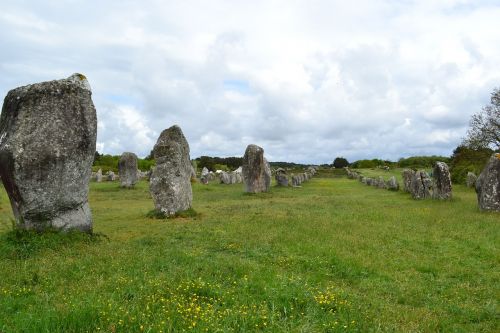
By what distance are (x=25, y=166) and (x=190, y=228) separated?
6.13m

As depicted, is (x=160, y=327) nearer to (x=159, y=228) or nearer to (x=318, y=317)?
(x=318, y=317)

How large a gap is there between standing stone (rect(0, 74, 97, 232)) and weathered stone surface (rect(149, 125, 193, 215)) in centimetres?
633

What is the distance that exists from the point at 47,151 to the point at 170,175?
7.80 metres

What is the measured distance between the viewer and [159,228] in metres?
17.5

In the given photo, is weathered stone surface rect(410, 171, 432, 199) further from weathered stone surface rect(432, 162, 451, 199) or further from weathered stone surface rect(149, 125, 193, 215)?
weathered stone surface rect(149, 125, 193, 215)

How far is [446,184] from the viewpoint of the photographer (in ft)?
95.3

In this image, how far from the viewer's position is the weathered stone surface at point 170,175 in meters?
20.9

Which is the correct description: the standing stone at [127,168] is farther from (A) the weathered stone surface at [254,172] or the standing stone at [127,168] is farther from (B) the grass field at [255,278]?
(B) the grass field at [255,278]

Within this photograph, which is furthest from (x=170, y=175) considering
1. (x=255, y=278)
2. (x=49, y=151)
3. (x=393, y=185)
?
(x=393, y=185)

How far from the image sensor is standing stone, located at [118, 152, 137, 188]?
41.5 meters

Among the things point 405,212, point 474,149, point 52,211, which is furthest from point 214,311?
point 474,149

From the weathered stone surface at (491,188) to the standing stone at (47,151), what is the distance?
711 inches

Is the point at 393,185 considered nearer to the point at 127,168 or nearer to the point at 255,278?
the point at 127,168

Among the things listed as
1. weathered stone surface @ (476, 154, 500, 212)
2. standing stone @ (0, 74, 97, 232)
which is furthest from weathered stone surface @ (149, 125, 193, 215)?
weathered stone surface @ (476, 154, 500, 212)
